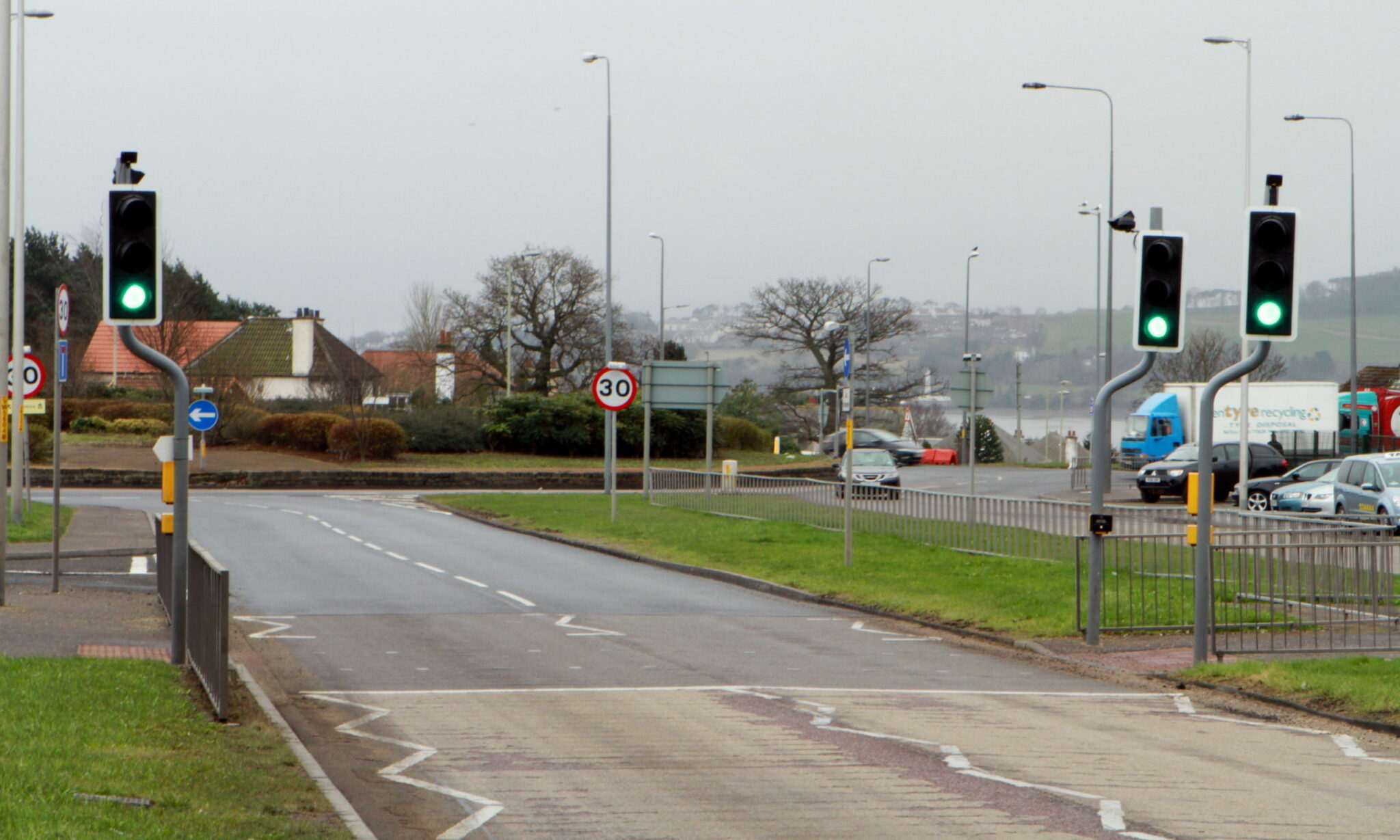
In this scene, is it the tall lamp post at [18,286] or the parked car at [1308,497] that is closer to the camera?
the tall lamp post at [18,286]

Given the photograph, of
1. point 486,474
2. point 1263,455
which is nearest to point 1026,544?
point 1263,455

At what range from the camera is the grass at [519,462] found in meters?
47.9

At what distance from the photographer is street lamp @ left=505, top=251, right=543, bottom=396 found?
6181 centimetres

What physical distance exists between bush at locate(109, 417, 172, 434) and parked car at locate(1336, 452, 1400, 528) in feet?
120

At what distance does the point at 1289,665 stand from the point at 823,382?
224 ft

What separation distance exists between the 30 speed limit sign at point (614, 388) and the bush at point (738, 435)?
2975 centimetres

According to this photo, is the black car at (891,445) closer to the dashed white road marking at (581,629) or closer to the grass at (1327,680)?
the dashed white road marking at (581,629)

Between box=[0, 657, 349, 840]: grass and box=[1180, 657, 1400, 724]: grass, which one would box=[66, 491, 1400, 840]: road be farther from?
box=[1180, 657, 1400, 724]: grass

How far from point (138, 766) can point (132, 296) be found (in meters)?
4.07

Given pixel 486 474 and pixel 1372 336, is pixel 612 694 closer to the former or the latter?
pixel 486 474

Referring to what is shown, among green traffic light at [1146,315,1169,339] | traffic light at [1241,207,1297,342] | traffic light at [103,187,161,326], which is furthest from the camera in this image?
green traffic light at [1146,315,1169,339]

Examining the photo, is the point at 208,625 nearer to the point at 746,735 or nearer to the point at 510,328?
the point at 746,735

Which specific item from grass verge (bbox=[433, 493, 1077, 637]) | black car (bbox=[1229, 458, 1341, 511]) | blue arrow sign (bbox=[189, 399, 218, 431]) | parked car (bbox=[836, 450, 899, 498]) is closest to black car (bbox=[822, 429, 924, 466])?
parked car (bbox=[836, 450, 899, 498])

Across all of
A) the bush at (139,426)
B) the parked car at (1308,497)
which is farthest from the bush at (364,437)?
the parked car at (1308,497)
